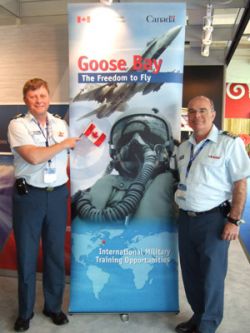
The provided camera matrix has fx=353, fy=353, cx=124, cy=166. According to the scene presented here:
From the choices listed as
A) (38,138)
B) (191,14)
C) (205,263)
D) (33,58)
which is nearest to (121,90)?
(38,138)

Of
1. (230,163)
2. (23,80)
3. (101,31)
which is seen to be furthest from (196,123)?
(23,80)

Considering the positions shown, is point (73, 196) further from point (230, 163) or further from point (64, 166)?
point (230, 163)

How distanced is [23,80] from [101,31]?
1099 millimetres

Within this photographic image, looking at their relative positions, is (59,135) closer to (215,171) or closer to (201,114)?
(201,114)

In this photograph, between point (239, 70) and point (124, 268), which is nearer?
point (124, 268)

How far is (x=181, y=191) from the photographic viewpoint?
7.48 ft

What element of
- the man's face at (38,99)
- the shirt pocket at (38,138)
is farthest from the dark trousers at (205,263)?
the man's face at (38,99)

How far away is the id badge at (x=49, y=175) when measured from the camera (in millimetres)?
2271

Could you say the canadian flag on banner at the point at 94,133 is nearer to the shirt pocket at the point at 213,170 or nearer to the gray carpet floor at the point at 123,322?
the shirt pocket at the point at 213,170

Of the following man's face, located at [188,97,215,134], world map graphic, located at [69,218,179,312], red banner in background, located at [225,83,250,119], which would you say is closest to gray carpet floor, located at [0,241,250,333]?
world map graphic, located at [69,218,179,312]

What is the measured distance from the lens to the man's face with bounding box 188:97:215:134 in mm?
2189

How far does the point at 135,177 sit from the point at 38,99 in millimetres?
831

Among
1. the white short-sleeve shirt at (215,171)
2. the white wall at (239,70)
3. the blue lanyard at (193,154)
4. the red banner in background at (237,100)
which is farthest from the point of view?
the red banner in background at (237,100)

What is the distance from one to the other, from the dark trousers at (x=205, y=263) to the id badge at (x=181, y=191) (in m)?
0.12
